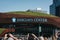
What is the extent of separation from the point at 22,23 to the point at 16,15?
208cm

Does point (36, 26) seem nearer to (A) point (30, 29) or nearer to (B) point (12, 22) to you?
(A) point (30, 29)

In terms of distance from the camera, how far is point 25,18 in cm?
4809

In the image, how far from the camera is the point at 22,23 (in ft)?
159

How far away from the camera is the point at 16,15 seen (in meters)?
47.8

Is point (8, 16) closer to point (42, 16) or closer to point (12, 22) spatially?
point (12, 22)

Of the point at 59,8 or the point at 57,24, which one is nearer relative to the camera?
the point at 57,24

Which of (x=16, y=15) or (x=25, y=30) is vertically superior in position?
(x=16, y=15)

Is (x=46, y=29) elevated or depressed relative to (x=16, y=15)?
depressed

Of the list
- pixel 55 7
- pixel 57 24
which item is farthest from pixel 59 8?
pixel 57 24

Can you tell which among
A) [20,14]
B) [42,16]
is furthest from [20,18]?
[42,16]

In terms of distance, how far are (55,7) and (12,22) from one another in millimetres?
38693

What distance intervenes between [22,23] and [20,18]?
45.5 inches

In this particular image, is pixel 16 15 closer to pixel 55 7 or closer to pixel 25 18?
pixel 25 18

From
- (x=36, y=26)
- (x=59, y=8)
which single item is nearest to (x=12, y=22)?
(x=36, y=26)
